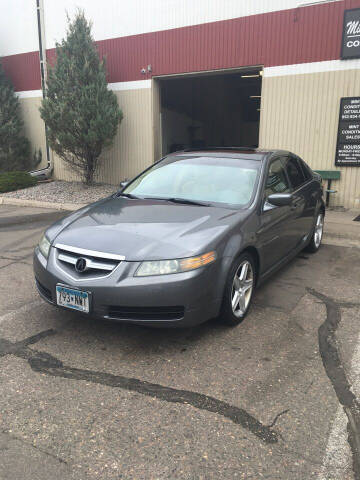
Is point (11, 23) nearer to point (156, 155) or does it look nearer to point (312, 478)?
point (156, 155)

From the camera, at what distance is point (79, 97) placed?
446 inches

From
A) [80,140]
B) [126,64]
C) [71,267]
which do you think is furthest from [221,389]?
[126,64]

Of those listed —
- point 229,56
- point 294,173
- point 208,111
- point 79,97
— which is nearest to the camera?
point 294,173

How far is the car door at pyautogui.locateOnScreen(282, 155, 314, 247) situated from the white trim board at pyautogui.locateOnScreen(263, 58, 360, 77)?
495 centimetres

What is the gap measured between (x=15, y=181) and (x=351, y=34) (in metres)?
10.2

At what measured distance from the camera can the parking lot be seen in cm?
211

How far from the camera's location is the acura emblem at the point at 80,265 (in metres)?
3.13

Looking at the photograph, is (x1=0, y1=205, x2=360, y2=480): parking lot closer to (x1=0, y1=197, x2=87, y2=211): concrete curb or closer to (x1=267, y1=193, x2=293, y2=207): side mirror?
(x1=267, y1=193, x2=293, y2=207): side mirror

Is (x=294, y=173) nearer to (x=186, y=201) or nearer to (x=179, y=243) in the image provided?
(x=186, y=201)

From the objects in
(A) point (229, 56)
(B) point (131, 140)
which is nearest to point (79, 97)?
(B) point (131, 140)

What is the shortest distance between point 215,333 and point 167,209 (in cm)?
123

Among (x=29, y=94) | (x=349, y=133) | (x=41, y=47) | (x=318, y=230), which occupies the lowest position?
(x=318, y=230)

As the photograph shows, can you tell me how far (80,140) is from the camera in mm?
11617

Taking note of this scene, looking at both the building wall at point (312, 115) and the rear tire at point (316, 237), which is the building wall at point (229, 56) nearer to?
the building wall at point (312, 115)
